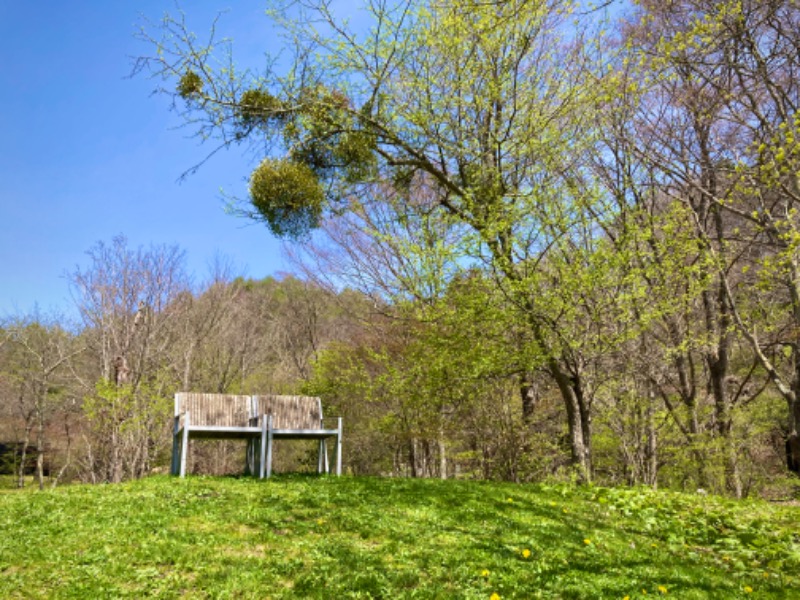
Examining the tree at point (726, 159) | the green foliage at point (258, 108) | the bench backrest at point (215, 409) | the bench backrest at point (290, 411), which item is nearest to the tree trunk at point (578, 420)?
the tree at point (726, 159)

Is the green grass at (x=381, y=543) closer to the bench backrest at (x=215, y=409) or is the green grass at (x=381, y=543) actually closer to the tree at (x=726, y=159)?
the bench backrest at (x=215, y=409)

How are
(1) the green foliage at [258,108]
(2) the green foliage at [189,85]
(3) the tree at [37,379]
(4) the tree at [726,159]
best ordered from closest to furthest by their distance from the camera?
(2) the green foliage at [189,85]
(1) the green foliage at [258,108]
(4) the tree at [726,159]
(3) the tree at [37,379]

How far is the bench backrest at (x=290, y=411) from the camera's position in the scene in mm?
8078

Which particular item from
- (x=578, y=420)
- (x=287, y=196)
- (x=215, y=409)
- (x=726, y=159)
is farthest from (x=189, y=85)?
(x=726, y=159)

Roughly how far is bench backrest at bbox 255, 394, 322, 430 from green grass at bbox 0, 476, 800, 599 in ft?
5.37

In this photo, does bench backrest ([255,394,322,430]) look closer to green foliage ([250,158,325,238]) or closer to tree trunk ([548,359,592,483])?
green foliage ([250,158,325,238])

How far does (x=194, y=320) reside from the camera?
1614 cm

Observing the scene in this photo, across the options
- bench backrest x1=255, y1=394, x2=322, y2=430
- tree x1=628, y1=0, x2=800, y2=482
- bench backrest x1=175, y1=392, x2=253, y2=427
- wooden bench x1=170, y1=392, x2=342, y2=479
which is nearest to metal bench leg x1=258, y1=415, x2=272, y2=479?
wooden bench x1=170, y1=392, x2=342, y2=479

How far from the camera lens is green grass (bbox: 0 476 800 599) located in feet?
10.7

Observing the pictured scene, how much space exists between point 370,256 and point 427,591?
29.5ft

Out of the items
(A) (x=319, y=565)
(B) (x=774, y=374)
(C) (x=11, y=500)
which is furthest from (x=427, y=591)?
(B) (x=774, y=374)

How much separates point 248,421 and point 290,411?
0.65 metres

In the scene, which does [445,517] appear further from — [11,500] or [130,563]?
[11,500]

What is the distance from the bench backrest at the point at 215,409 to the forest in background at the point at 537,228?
2.48 meters
